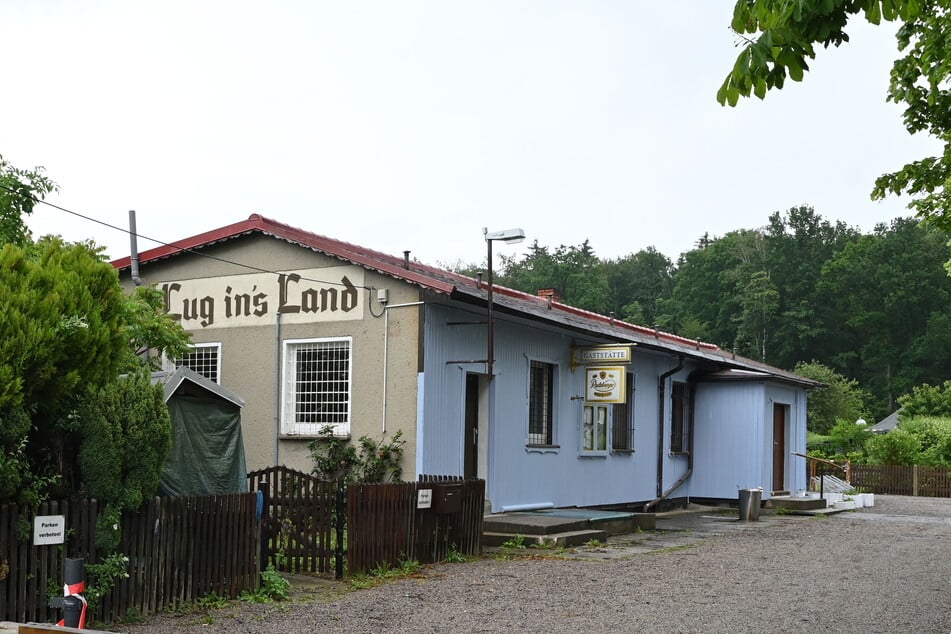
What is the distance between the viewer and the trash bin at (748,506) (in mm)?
20297

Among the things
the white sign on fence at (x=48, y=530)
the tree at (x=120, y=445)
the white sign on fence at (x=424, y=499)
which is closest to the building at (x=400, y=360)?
the white sign on fence at (x=424, y=499)

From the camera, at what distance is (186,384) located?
11562mm

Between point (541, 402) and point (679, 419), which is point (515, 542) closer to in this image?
point (541, 402)

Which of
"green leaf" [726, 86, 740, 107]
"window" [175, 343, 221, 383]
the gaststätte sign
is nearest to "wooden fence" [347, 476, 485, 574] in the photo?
the gaststätte sign

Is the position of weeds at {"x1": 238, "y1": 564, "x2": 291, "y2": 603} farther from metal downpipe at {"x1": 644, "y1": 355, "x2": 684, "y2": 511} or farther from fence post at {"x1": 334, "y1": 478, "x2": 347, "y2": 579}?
metal downpipe at {"x1": 644, "y1": 355, "x2": 684, "y2": 511}

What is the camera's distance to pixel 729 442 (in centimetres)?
2353

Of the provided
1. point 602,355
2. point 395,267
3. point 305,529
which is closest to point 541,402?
point 602,355

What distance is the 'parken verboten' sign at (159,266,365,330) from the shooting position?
1568cm

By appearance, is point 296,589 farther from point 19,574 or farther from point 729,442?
point 729,442

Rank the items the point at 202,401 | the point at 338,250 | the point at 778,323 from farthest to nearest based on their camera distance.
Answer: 1. the point at 778,323
2. the point at 338,250
3. the point at 202,401

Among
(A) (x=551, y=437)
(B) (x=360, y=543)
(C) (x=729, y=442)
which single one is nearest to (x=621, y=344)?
(A) (x=551, y=437)

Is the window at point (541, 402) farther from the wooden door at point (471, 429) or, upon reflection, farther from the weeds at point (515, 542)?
the weeds at point (515, 542)

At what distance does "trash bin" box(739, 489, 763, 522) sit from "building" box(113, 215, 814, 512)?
90.7 inches

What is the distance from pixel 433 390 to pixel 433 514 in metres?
3.09
